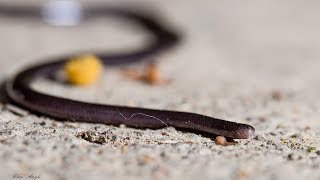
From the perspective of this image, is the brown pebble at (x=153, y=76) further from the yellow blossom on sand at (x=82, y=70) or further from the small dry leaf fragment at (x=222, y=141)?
the small dry leaf fragment at (x=222, y=141)

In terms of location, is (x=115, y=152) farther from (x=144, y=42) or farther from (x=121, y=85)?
(x=144, y=42)

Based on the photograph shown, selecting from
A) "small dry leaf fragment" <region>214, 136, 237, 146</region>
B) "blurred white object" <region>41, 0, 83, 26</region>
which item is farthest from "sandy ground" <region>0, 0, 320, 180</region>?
"blurred white object" <region>41, 0, 83, 26</region>

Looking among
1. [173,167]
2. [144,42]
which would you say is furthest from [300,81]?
[173,167]

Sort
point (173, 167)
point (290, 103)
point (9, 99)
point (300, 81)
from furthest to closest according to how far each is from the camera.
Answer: point (300, 81) → point (290, 103) → point (9, 99) → point (173, 167)

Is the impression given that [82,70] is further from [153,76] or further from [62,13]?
[62,13]

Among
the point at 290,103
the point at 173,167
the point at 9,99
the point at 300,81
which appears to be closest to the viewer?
the point at 173,167

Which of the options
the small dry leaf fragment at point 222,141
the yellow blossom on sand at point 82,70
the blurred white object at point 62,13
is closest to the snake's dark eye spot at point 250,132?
the small dry leaf fragment at point 222,141

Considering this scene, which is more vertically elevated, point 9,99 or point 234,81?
point 234,81
